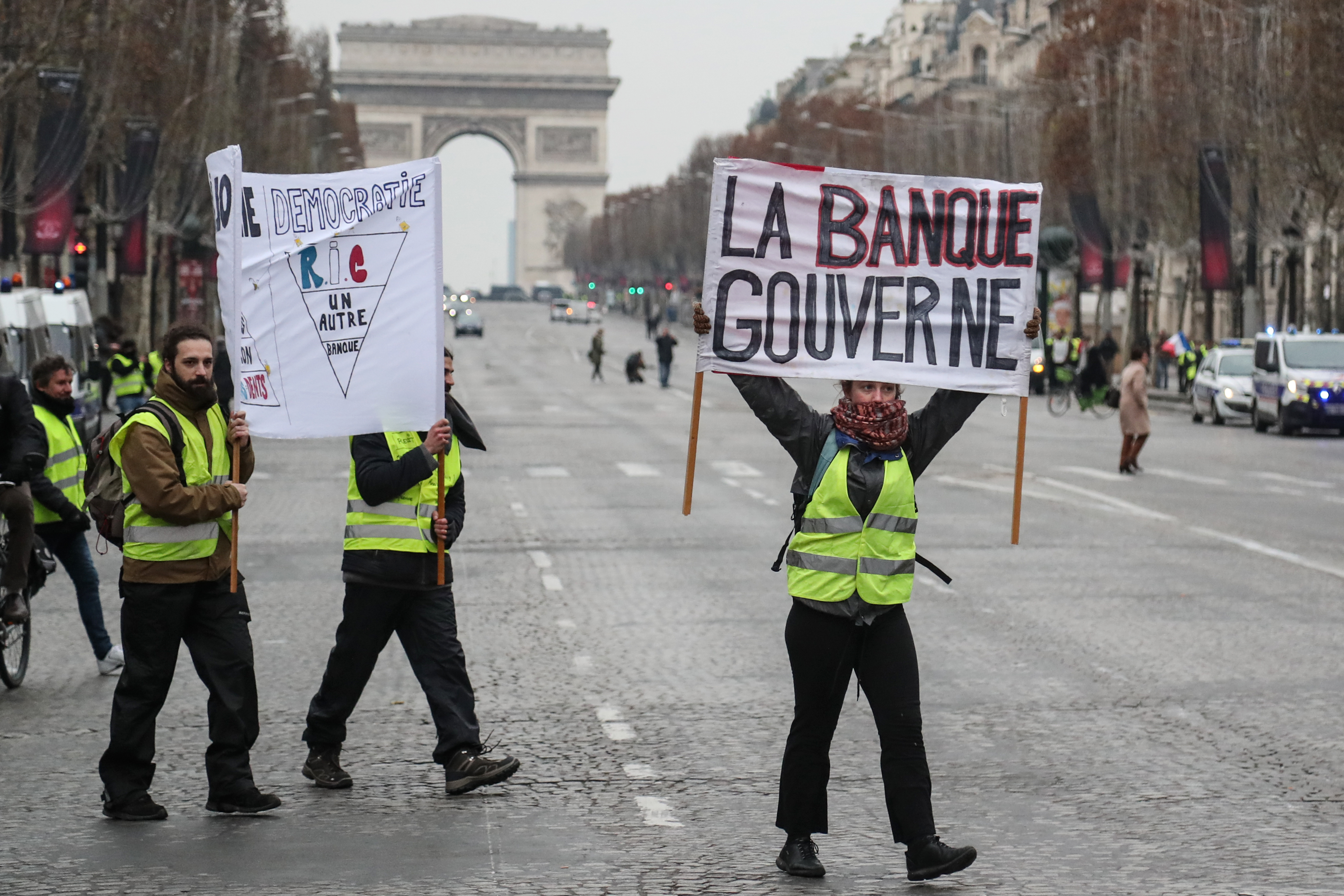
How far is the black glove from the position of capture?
34.4 ft

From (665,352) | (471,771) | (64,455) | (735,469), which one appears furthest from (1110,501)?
(665,352)

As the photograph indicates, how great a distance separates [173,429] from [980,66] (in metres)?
118

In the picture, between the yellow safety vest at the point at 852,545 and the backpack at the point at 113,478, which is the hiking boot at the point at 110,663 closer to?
the backpack at the point at 113,478

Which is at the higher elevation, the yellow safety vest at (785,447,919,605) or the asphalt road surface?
the yellow safety vest at (785,447,919,605)

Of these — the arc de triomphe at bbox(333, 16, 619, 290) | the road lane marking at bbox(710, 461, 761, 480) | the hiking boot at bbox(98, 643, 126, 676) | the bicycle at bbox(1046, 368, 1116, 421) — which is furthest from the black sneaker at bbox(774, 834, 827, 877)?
the arc de triomphe at bbox(333, 16, 619, 290)

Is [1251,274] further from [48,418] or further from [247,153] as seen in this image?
[48,418]

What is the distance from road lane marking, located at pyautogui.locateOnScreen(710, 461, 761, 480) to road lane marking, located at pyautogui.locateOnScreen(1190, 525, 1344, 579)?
7469 mm

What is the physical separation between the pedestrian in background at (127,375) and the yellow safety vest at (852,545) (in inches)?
950

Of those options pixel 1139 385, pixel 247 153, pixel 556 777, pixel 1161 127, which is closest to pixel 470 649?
pixel 556 777

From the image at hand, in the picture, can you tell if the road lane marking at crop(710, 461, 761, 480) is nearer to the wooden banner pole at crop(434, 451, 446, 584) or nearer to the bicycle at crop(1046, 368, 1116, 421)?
the bicycle at crop(1046, 368, 1116, 421)

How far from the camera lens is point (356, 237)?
7914 millimetres

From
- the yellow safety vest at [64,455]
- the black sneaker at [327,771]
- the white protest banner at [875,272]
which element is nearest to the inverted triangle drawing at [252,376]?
the black sneaker at [327,771]

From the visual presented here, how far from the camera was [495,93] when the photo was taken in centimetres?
14662

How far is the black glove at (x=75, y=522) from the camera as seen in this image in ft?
34.4
